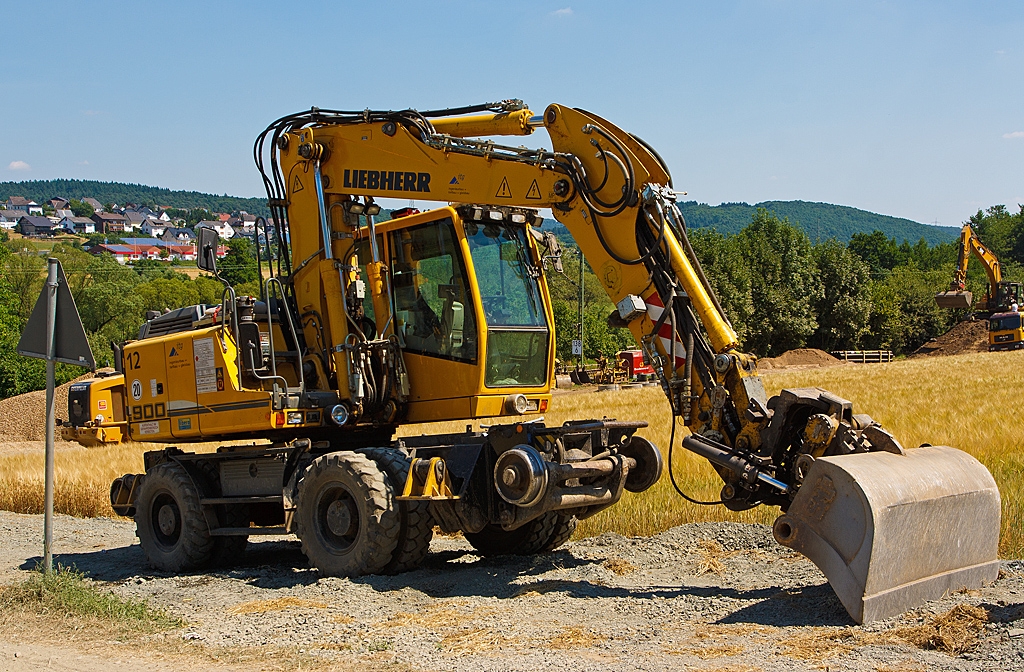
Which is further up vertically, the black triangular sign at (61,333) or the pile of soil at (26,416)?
the black triangular sign at (61,333)

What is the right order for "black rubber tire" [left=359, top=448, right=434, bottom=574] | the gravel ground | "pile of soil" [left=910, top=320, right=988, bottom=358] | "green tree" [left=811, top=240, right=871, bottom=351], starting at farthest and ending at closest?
"green tree" [left=811, top=240, right=871, bottom=351]
"pile of soil" [left=910, top=320, right=988, bottom=358]
"black rubber tire" [left=359, top=448, right=434, bottom=574]
the gravel ground

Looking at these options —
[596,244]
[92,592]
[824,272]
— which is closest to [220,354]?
[92,592]

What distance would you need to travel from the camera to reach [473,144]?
10.2 metres

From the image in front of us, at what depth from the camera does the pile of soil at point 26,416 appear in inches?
1412

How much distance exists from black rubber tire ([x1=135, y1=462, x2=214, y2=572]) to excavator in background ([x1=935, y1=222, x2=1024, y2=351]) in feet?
159

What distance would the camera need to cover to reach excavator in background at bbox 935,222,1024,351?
53.0 m

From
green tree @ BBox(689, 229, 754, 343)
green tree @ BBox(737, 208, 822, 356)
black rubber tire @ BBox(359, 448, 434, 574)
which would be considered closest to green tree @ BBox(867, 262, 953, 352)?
green tree @ BBox(737, 208, 822, 356)

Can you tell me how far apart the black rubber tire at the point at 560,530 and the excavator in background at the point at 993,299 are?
47.2 m

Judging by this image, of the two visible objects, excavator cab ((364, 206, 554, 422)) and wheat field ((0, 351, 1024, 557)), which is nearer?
excavator cab ((364, 206, 554, 422))

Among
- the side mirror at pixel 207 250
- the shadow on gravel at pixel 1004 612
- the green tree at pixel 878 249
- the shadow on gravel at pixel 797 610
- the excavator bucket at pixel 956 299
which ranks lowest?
the shadow on gravel at pixel 797 610

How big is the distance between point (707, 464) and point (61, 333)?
8482 mm

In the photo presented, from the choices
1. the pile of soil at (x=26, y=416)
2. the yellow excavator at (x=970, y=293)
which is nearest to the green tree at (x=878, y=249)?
the yellow excavator at (x=970, y=293)

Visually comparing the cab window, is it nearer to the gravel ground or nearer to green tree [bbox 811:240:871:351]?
the gravel ground

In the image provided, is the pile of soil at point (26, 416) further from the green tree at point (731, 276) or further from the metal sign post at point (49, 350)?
the green tree at point (731, 276)
